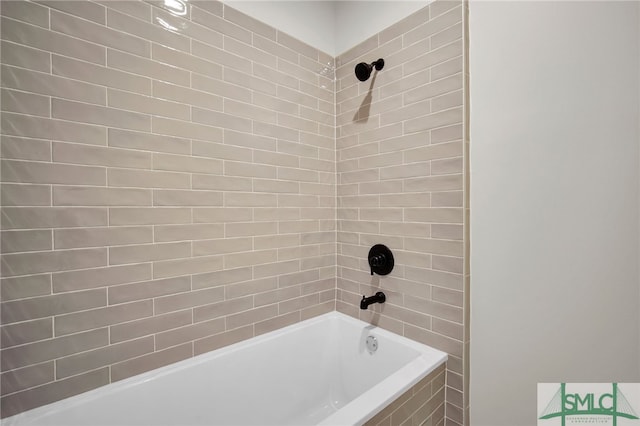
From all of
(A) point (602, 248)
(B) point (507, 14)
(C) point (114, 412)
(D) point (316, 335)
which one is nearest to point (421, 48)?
→ (B) point (507, 14)

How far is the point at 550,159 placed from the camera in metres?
1.05

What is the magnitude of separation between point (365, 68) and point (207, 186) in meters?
1.08

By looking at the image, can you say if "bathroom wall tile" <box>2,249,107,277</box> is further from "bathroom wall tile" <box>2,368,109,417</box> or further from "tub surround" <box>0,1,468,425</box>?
"bathroom wall tile" <box>2,368,109,417</box>

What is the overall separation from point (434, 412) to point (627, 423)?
67 cm

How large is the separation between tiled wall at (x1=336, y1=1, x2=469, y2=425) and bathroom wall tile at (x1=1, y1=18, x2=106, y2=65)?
4.28 feet

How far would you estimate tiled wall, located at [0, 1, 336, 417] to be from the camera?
97 centimetres

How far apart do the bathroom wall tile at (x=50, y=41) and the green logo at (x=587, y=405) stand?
7.30 ft

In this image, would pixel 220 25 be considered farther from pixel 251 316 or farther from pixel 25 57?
pixel 251 316

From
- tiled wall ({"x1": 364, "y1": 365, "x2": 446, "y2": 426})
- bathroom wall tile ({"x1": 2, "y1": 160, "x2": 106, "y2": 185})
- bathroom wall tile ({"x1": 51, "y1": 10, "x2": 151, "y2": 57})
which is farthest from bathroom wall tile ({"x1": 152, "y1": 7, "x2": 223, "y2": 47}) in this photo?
tiled wall ({"x1": 364, "y1": 365, "x2": 446, "y2": 426})

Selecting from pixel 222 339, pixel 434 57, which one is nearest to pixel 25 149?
pixel 222 339

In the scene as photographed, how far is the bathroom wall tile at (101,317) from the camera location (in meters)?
1.04

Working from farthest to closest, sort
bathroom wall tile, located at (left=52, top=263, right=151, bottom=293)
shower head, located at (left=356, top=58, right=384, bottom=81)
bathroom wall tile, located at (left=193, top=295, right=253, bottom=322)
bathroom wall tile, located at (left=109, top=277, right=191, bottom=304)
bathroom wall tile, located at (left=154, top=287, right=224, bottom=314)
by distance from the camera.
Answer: shower head, located at (left=356, top=58, right=384, bottom=81) < bathroom wall tile, located at (left=193, top=295, right=253, bottom=322) < bathroom wall tile, located at (left=154, top=287, right=224, bottom=314) < bathroom wall tile, located at (left=109, top=277, right=191, bottom=304) < bathroom wall tile, located at (left=52, top=263, right=151, bottom=293)

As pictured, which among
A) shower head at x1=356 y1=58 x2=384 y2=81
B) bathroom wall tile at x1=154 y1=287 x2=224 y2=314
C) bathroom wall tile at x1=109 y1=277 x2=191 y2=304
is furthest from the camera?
shower head at x1=356 y1=58 x2=384 y2=81

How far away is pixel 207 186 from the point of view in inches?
53.1
